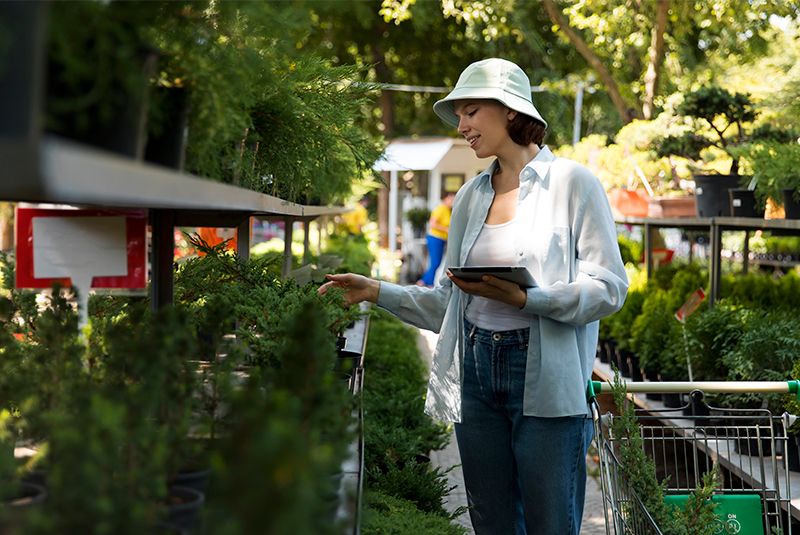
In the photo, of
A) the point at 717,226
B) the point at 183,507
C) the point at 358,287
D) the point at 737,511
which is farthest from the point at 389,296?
the point at 717,226

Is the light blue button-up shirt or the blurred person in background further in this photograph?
the blurred person in background

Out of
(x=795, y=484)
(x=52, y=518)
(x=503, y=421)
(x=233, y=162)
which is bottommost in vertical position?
(x=795, y=484)

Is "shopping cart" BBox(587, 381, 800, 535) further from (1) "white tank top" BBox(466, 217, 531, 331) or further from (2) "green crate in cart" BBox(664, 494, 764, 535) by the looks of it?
(1) "white tank top" BBox(466, 217, 531, 331)

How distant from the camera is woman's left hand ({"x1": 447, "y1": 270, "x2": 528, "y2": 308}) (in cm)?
294

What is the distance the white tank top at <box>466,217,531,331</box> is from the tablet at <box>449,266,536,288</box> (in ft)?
0.56

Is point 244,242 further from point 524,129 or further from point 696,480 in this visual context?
point 696,480

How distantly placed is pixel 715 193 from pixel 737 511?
339 centimetres

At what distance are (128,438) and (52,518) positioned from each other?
217mm

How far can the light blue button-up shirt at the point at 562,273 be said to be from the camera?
298 cm

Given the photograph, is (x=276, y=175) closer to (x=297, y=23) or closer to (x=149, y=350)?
(x=297, y=23)

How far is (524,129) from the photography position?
320 cm

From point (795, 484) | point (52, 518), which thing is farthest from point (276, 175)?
point (795, 484)

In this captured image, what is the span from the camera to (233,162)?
2.27 meters

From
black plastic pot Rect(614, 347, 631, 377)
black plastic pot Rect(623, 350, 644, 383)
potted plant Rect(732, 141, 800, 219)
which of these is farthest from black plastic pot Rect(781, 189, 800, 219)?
black plastic pot Rect(614, 347, 631, 377)
